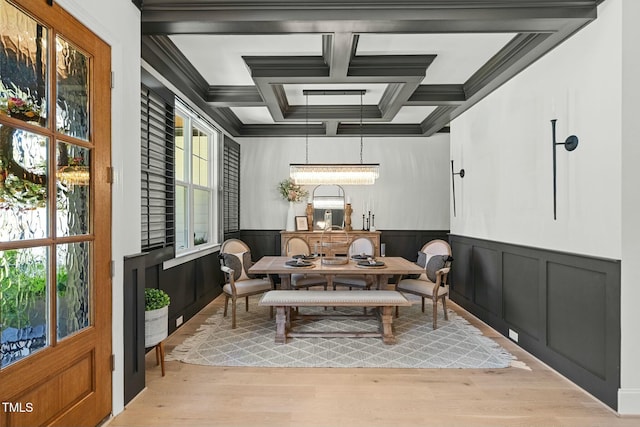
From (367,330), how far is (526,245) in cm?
179

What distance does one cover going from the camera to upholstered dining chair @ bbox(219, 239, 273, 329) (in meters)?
4.11

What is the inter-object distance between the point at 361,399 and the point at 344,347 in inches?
37.9

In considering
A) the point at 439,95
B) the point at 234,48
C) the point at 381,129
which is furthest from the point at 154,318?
the point at 381,129

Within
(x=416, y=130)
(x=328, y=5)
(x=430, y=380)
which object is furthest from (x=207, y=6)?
(x=416, y=130)

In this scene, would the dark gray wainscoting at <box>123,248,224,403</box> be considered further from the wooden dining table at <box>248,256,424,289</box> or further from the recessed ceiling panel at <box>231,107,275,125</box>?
the recessed ceiling panel at <box>231,107,275,125</box>

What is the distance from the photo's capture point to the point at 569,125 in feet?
9.39

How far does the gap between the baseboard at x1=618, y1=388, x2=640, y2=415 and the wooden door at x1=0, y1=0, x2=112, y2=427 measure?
3203 millimetres

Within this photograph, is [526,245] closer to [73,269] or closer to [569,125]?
[569,125]

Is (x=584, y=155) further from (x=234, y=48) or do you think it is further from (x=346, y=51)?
(x=234, y=48)

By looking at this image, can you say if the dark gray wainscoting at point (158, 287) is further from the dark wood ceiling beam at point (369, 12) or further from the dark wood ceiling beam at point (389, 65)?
the dark wood ceiling beam at point (389, 65)

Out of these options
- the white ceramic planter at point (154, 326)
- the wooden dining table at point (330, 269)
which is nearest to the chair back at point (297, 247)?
the wooden dining table at point (330, 269)

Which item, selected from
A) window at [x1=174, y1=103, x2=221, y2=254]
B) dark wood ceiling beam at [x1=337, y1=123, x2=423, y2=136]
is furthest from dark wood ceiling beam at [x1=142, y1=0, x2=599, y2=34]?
dark wood ceiling beam at [x1=337, y1=123, x2=423, y2=136]

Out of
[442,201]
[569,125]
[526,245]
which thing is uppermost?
[569,125]

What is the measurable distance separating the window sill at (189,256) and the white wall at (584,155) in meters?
3.50
